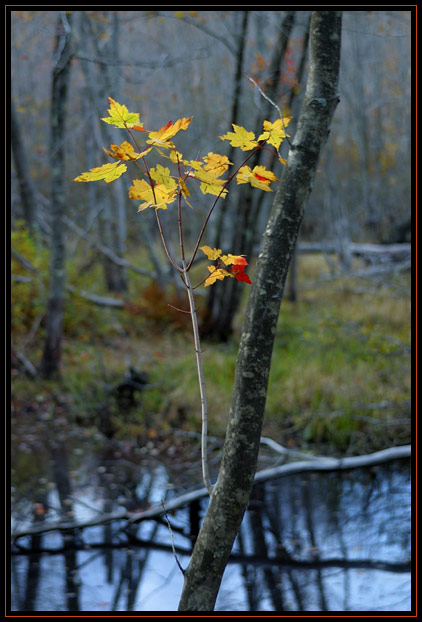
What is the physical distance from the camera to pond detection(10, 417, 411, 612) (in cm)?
337

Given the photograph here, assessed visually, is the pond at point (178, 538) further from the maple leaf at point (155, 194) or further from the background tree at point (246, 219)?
the background tree at point (246, 219)

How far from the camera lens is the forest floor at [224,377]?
17.6 ft

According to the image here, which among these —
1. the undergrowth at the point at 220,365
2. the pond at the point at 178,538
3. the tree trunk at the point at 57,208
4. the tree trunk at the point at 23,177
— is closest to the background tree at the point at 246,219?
the undergrowth at the point at 220,365

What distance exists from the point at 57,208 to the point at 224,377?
94.7 inches

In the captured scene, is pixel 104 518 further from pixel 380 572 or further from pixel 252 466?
pixel 252 466

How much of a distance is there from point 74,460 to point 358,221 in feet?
33.7

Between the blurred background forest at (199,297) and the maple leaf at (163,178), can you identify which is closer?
the maple leaf at (163,178)

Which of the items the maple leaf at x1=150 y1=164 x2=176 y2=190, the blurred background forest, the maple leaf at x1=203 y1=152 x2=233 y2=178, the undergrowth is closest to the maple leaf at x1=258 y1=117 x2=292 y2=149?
the maple leaf at x1=203 y1=152 x2=233 y2=178

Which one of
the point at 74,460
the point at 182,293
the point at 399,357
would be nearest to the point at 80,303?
the point at 182,293

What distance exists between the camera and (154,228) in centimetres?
1065

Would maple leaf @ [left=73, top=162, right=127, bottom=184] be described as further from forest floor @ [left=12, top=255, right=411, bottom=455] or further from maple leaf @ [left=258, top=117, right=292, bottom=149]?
forest floor @ [left=12, top=255, right=411, bottom=455]

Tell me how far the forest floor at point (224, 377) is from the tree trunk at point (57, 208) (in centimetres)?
33

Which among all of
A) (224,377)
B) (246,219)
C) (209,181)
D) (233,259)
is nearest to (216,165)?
(209,181)

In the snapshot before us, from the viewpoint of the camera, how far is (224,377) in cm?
606
